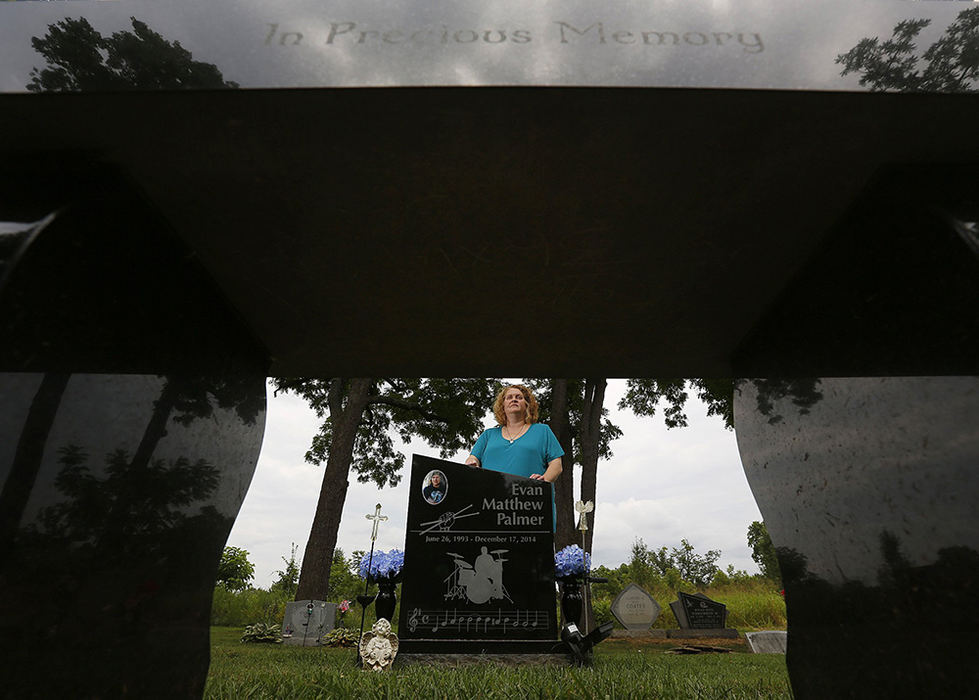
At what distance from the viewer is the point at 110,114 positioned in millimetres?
750

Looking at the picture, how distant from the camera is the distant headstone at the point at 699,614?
32.7ft

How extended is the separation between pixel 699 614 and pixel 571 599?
21.2 ft

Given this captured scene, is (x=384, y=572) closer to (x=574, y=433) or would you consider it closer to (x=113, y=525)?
(x=113, y=525)

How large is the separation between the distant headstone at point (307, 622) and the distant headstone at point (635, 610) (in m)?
5.07

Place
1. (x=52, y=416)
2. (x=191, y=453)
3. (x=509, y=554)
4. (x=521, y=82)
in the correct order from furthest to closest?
(x=509, y=554) → (x=191, y=453) → (x=52, y=416) → (x=521, y=82)

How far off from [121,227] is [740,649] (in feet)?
32.0

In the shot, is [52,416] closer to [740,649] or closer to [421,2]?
[421,2]

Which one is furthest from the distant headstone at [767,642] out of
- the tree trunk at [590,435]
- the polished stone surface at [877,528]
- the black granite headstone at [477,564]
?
the polished stone surface at [877,528]

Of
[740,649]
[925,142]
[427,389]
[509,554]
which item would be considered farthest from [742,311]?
[427,389]

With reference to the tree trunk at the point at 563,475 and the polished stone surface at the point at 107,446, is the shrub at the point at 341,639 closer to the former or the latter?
the tree trunk at the point at 563,475

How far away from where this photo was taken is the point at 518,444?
4688 millimetres

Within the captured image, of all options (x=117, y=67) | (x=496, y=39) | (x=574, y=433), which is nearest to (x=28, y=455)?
(x=117, y=67)

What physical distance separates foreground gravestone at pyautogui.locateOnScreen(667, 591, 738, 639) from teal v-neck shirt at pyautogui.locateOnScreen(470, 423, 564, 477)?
702 centimetres

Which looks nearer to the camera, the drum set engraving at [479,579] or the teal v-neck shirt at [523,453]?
the drum set engraving at [479,579]
